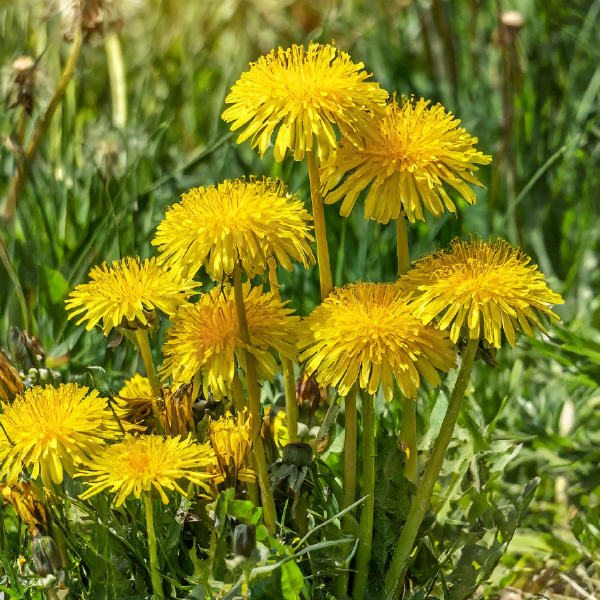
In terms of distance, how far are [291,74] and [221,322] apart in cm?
31

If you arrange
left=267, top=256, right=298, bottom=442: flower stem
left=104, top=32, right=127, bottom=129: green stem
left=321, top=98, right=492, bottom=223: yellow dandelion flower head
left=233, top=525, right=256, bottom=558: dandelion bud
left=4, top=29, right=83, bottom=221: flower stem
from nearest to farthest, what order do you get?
left=233, top=525, right=256, bottom=558: dandelion bud, left=321, top=98, right=492, bottom=223: yellow dandelion flower head, left=267, top=256, right=298, bottom=442: flower stem, left=4, top=29, right=83, bottom=221: flower stem, left=104, top=32, right=127, bottom=129: green stem

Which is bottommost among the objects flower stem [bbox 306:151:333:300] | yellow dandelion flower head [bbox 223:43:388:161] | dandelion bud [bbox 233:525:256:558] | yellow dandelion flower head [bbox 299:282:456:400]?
dandelion bud [bbox 233:525:256:558]

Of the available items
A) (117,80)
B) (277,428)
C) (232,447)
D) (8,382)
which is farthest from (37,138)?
(117,80)

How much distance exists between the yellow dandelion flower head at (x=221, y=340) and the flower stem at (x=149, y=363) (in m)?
0.05

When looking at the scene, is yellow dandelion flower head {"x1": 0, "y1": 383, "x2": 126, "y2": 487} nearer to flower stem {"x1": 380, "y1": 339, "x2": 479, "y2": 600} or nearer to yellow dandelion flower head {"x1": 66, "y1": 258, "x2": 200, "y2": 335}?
yellow dandelion flower head {"x1": 66, "y1": 258, "x2": 200, "y2": 335}

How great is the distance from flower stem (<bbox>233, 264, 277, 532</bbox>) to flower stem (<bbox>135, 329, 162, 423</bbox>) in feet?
0.49

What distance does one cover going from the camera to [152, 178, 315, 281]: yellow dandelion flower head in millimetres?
876

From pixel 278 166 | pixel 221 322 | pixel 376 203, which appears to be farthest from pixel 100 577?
pixel 278 166

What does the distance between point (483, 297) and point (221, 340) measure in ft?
1.01

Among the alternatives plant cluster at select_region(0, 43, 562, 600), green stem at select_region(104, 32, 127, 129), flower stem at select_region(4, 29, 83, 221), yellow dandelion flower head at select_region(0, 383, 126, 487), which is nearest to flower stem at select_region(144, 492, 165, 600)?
plant cluster at select_region(0, 43, 562, 600)

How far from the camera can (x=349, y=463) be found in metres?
1.04

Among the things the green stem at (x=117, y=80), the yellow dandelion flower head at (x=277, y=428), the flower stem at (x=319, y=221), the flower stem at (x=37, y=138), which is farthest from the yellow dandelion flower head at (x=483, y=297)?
the green stem at (x=117, y=80)

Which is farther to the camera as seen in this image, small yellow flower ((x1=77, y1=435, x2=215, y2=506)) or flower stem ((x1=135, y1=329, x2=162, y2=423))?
flower stem ((x1=135, y1=329, x2=162, y2=423))

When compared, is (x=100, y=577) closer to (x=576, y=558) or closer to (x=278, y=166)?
(x=576, y=558)
